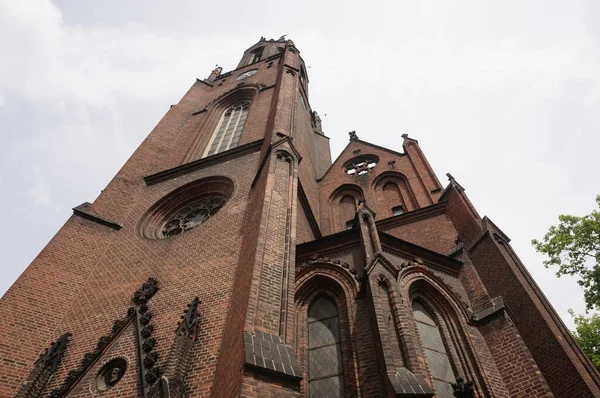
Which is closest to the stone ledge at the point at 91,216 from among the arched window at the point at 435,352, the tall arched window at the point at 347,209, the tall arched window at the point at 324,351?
the tall arched window at the point at 324,351

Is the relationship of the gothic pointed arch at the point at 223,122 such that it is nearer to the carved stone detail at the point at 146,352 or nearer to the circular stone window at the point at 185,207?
the circular stone window at the point at 185,207

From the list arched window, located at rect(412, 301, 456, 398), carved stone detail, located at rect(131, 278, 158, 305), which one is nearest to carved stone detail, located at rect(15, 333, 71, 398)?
carved stone detail, located at rect(131, 278, 158, 305)

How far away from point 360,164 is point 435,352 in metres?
11.3

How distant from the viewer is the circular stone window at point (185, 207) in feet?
35.7

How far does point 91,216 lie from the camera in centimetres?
1061

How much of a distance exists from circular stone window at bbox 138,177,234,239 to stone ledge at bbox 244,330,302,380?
579cm

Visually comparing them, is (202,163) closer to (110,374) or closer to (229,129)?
(229,129)

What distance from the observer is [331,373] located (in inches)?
270

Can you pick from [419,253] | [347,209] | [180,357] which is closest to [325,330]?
[180,357]

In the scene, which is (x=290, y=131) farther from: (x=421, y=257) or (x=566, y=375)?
(x=566, y=375)

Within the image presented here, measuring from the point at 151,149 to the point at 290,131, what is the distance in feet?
18.3

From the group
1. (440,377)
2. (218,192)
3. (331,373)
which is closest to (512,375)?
(440,377)

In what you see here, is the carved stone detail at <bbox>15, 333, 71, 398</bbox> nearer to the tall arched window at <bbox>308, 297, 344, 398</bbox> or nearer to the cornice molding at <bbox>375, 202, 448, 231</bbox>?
the tall arched window at <bbox>308, 297, 344, 398</bbox>

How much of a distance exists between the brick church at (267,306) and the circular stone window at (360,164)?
18.3 ft
